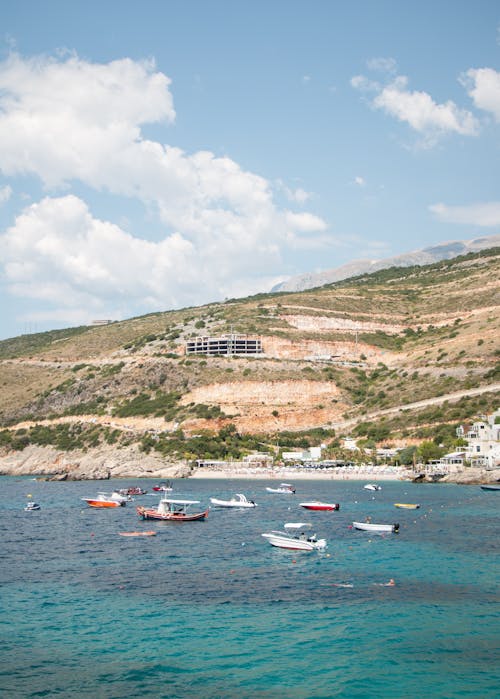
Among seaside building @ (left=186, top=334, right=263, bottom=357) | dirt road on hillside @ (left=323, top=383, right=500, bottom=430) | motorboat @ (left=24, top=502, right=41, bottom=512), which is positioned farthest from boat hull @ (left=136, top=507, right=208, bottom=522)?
seaside building @ (left=186, top=334, right=263, bottom=357)

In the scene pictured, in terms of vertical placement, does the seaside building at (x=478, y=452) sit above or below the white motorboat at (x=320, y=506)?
above

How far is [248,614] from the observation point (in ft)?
105

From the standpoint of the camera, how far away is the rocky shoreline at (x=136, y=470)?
102 metres

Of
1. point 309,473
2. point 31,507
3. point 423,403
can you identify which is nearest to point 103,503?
point 31,507

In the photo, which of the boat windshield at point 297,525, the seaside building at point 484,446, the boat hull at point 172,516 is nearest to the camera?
the boat windshield at point 297,525

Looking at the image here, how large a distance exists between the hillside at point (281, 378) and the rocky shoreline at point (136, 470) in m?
2.66

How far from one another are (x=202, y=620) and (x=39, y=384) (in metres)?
137

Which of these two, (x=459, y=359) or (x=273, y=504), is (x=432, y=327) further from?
(x=273, y=504)

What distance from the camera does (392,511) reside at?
69000mm

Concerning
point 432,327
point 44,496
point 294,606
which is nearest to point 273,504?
point 44,496

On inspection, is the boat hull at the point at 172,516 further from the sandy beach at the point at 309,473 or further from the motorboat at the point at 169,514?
the sandy beach at the point at 309,473

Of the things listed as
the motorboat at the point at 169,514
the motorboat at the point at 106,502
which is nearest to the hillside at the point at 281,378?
the motorboat at the point at 106,502

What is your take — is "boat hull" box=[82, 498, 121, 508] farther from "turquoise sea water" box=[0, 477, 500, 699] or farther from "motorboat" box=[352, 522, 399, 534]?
"motorboat" box=[352, 522, 399, 534]

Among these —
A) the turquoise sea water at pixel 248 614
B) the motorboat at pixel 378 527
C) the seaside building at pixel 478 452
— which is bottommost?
the turquoise sea water at pixel 248 614
